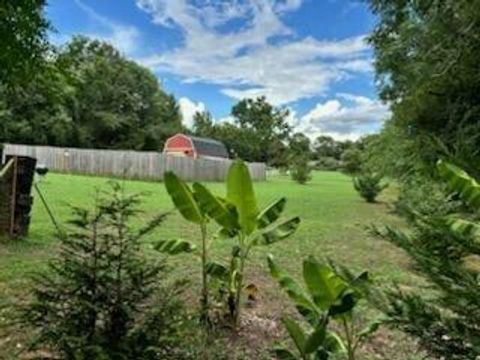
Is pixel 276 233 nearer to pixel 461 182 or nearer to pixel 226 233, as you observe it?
pixel 226 233

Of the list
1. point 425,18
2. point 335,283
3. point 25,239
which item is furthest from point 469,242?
point 425,18

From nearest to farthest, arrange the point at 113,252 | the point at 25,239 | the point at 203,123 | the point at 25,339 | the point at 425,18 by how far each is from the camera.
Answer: the point at 113,252 → the point at 25,339 → the point at 25,239 → the point at 425,18 → the point at 203,123

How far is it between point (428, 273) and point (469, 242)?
19cm

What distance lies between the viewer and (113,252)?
3225mm

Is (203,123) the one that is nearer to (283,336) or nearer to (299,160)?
(299,160)

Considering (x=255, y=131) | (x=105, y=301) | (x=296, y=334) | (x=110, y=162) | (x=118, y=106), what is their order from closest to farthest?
(x=296, y=334) → (x=105, y=301) → (x=110, y=162) → (x=118, y=106) → (x=255, y=131)

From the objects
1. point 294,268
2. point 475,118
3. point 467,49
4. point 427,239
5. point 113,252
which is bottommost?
point 294,268

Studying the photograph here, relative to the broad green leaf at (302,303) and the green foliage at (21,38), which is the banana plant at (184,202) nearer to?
the broad green leaf at (302,303)

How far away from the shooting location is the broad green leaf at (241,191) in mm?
4145

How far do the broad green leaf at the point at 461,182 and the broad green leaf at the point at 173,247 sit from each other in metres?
2.79

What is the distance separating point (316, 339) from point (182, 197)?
6.05ft

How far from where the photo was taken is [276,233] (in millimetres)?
4789

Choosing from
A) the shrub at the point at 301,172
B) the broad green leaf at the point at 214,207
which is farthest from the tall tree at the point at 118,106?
the broad green leaf at the point at 214,207

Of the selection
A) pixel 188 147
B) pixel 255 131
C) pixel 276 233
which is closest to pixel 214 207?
pixel 276 233
